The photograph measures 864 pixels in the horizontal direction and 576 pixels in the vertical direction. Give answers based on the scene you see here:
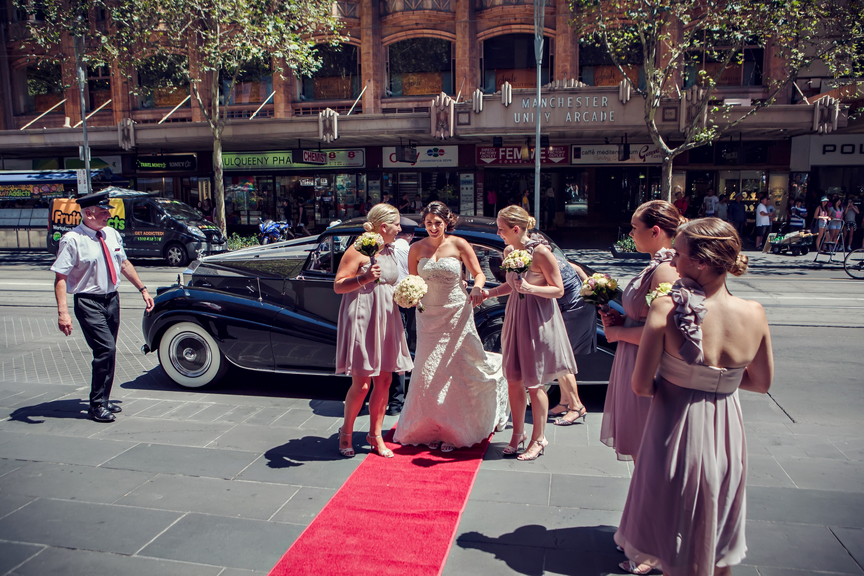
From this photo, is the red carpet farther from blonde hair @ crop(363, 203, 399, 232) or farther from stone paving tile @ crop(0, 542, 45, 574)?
blonde hair @ crop(363, 203, 399, 232)

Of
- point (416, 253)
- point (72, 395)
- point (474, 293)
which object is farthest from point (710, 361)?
point (72, 395)

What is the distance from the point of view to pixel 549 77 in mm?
24172

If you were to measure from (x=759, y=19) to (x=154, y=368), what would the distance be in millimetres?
15767

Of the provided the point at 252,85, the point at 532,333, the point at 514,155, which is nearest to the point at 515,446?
the point at 532,333

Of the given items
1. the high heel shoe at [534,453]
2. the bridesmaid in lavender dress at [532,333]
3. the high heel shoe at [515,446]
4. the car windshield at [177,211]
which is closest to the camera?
the bridesmaid in lavender dress at [532,333]

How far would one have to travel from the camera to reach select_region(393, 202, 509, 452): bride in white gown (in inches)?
179

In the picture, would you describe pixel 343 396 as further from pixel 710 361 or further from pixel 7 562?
pixel 710 361

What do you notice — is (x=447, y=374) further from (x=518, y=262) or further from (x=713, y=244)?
(x=713, y=244)

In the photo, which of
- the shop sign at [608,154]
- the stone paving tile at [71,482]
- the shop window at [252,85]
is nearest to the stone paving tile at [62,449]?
the stone paving tile at [71,482]

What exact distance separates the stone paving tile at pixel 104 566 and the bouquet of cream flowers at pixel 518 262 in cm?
242

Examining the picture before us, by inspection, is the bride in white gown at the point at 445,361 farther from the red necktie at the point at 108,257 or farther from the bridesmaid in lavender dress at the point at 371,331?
the red necktie at the point at 108,257

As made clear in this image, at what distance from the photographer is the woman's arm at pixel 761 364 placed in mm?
2406

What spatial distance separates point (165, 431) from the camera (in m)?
4.96

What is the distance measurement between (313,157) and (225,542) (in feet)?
73.0
